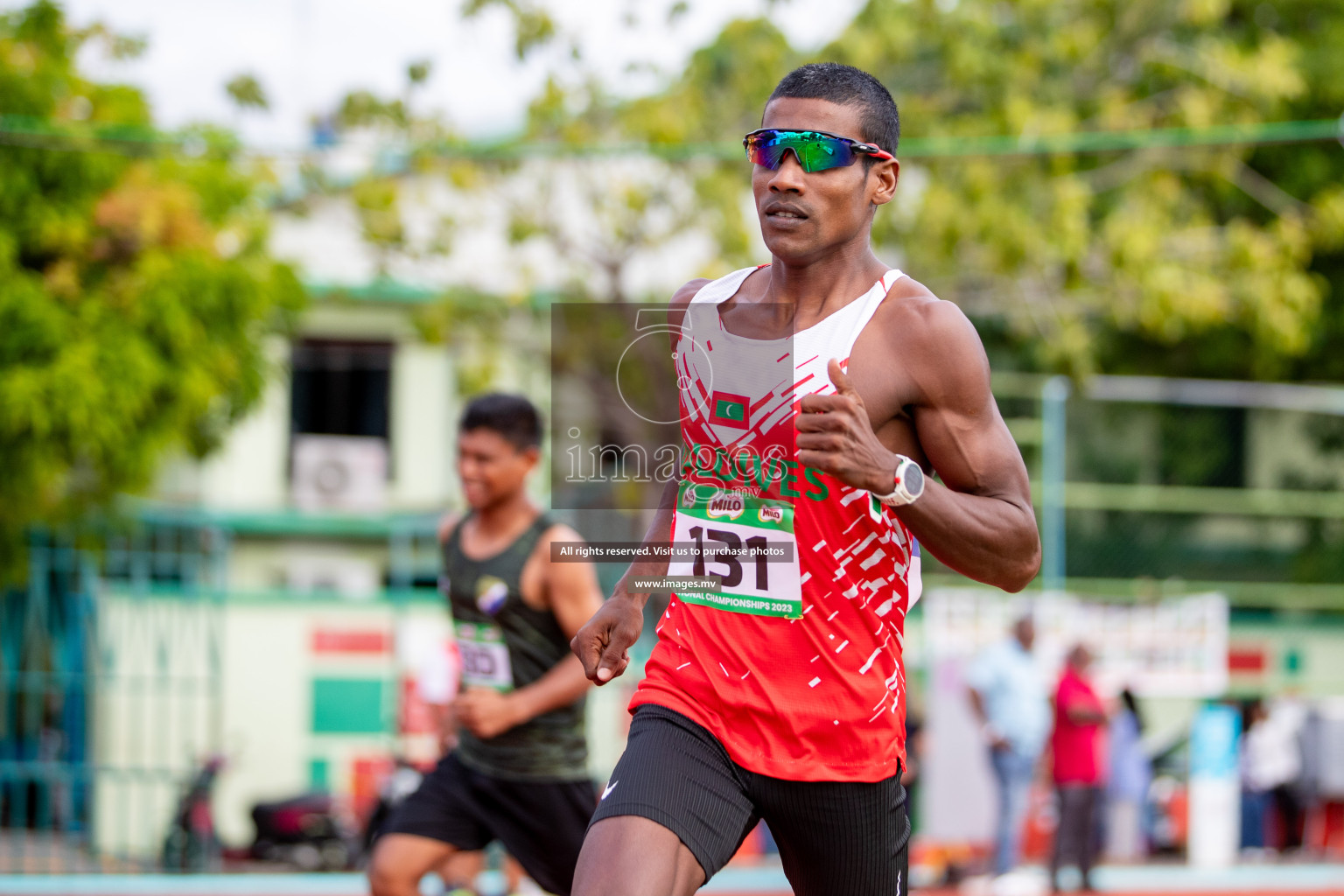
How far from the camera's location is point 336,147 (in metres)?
10.3

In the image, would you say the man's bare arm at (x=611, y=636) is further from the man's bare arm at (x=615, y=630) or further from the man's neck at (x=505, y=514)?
the man's neck at (x=505, y=514)

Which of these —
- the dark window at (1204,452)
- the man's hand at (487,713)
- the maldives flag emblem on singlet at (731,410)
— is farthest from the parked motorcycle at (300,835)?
the maldives flag emblem on singlet at (731,410)

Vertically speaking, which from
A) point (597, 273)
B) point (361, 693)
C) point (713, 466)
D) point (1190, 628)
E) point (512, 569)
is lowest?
point (361, 693)

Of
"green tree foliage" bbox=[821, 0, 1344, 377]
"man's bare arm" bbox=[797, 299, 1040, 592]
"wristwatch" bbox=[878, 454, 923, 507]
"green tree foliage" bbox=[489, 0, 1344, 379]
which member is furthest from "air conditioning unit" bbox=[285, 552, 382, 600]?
"wristwatch" bbox=[878, 454, 923, 507]

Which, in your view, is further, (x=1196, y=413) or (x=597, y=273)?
(x=1196, y=413)

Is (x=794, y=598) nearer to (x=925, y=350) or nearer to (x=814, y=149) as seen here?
(x=925, y=350)

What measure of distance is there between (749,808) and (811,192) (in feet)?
4.08

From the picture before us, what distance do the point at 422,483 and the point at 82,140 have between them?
36.8 ft

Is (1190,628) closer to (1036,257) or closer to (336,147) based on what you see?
(1036,257)

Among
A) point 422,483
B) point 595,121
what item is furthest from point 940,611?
point 422,483

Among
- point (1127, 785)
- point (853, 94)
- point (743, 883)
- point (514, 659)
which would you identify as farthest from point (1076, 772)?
point (853, 94)

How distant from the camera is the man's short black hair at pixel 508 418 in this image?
5363 mm

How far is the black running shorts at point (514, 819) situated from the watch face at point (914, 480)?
2.57 m

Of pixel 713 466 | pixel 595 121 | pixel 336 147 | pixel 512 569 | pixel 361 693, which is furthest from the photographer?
pixel 361 693
